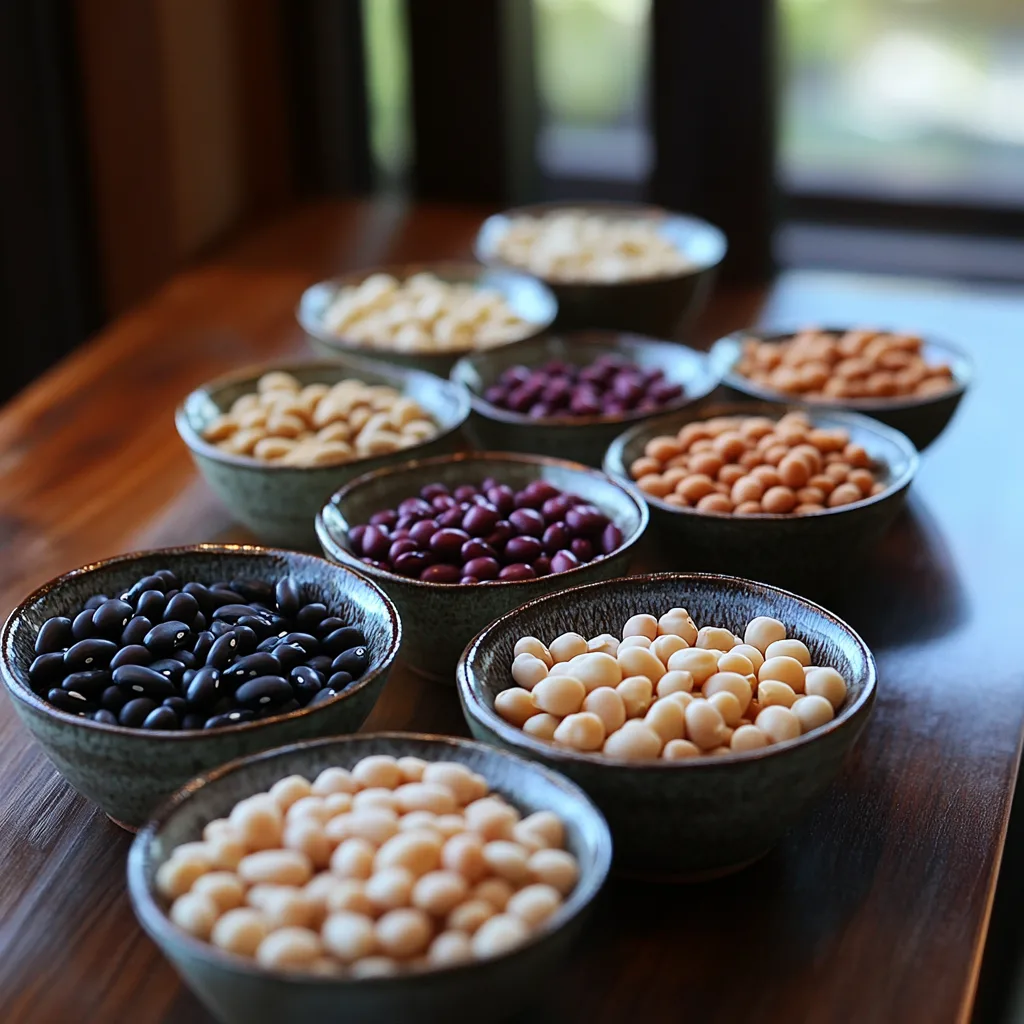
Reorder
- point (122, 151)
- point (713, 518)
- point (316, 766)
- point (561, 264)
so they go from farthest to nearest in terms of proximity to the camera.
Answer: point (122, 151), point (561, 264), point (713, 518), point (316, 766)

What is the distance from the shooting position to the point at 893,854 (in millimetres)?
1107

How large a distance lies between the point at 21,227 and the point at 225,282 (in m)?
0.57

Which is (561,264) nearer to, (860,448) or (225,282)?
(225,282)

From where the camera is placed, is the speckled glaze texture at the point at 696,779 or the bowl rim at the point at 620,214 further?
the bowl rim at the point at 620,214

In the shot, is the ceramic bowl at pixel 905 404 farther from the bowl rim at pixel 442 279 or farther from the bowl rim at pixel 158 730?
the bowl rim at pixel 158 730

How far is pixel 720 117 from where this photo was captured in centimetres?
254

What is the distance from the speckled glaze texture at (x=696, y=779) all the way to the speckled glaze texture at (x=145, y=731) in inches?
3.2

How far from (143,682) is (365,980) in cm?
35

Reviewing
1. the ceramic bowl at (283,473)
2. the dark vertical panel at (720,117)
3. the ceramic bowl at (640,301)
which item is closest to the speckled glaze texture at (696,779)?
the ceramic bowl at (283,473)

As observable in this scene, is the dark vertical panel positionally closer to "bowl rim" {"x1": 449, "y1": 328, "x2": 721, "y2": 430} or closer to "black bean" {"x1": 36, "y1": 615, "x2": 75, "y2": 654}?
"bowl rim" {"x1": 449, "y1": 328, "x2": 721, "y2": 430}

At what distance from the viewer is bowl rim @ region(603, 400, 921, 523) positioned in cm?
138

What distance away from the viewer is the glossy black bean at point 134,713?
105cm

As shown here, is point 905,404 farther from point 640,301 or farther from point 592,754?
point 592,754

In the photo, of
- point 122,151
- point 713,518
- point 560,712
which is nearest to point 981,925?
point 560,712
